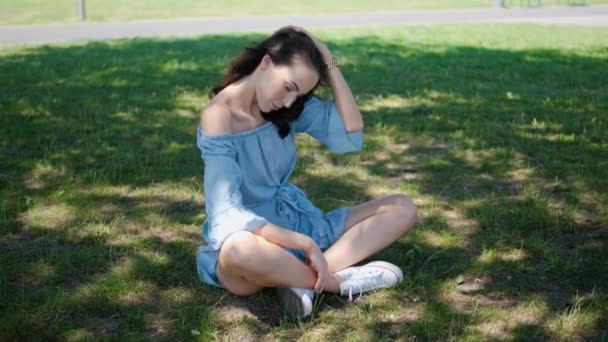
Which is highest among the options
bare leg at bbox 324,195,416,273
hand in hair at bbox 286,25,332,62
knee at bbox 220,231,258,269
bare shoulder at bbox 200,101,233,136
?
hand in hair at bbox 286,25,332,62

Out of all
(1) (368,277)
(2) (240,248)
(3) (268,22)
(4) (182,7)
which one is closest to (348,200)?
(1) (368,277)

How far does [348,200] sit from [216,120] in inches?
64.0

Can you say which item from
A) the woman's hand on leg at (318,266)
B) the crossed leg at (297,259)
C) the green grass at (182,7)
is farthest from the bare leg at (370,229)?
the green grass at (182,7)

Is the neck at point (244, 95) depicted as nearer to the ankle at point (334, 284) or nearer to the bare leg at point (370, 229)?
the bare leg at point (370, 229)

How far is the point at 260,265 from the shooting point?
9.81 ft

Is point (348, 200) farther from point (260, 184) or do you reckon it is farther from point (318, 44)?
point (318, 44)

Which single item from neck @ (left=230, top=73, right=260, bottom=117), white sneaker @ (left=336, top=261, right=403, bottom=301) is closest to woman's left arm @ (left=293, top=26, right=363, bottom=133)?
neck @ (left=230, top=73, right=260, bottom=117)

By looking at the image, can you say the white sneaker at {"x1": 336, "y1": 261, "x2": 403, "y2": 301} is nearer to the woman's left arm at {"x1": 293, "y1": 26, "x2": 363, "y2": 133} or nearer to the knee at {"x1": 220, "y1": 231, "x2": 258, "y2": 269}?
the knee at {"x1": 220, "y1": 231, "x2": 258, "y2": 269}

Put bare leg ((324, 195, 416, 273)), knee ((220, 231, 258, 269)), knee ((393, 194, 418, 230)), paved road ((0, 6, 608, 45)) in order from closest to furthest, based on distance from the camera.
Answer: knee ((220, 231, 258, 269))
bare leg ((324, 195, 416, 273))
knee ((393, 194, 418, 230))
paved road ((0, 6, 608, 45))

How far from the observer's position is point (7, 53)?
10453 mm

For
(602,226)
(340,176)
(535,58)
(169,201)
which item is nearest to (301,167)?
(340,176)

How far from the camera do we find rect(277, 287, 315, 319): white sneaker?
298 cm

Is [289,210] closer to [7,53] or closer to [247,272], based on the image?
[247,272]

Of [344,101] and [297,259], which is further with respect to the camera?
[344,101]
